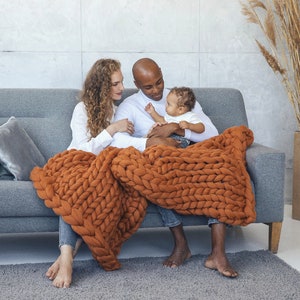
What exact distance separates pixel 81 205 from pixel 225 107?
4.38 feet

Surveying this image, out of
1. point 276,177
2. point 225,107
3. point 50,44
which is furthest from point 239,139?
point 50,44

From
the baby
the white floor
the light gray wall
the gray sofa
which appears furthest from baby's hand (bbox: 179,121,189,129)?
the light gray wall

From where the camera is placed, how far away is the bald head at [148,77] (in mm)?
3148

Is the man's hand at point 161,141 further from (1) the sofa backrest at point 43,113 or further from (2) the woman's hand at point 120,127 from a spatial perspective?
(1) the sofa backrest at point 43,113

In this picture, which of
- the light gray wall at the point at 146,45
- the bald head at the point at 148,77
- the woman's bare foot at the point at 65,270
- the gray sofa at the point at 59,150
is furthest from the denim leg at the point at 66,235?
the light gray wall at the point at 146,45

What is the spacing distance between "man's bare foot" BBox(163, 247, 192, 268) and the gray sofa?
0.15 m

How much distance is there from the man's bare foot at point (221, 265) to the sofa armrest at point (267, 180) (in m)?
0.36

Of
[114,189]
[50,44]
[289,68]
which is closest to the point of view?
[114,189]

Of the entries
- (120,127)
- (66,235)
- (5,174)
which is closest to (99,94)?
(120,127)

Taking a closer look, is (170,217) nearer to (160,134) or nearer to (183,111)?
(160,134)

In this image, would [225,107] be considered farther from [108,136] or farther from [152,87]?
[108,136]

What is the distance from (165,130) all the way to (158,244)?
0.63 meters

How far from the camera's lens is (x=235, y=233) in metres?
3.31

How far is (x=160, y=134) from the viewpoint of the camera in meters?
2.97
